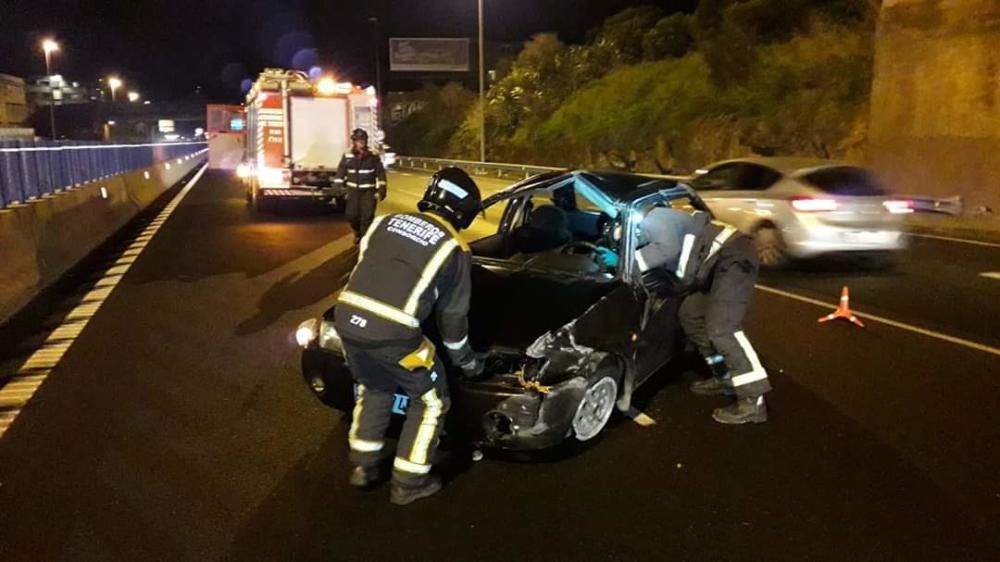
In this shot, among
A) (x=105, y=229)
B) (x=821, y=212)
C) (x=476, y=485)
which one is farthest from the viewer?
(x=105, y=229)

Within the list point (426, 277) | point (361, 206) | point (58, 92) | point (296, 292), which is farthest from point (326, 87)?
point (58, 92)

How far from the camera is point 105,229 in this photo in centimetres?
1573

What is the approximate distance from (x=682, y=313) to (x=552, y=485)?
75.5 inches

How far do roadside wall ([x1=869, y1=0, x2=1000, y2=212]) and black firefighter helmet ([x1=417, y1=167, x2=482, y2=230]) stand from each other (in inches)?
637

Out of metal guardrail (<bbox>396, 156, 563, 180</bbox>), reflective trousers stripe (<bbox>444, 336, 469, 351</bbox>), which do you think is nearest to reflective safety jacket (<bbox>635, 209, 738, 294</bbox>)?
reflective trousers stripe (<bbox>444, 336, 469, 351</bbox>)

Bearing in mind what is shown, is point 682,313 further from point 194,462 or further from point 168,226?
point 168,226

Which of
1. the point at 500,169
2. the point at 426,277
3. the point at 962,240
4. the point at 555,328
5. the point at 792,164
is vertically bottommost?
the point at 962,240

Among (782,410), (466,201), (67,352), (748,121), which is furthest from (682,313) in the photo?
(748,121)

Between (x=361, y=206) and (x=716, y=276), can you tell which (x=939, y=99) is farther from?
(x=716, y=276)

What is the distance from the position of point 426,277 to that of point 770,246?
841cm

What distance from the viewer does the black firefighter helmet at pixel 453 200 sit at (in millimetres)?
4352

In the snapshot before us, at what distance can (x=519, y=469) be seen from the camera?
4.95 meters

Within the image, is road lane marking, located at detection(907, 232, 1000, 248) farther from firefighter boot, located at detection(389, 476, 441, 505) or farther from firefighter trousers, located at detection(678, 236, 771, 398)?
firefighter boot, located at detection(389, 476, 441, 505)

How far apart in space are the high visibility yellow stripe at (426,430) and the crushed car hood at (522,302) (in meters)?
0.55
